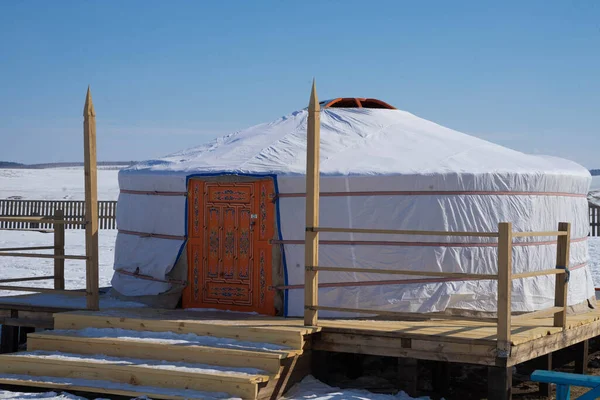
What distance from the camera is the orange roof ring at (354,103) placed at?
31.9ft

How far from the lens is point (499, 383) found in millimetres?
6434

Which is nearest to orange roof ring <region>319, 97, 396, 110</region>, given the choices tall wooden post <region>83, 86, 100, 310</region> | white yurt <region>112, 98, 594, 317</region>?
white yurt <region>112, 98, 594, 317</region>

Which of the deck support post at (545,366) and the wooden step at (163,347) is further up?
the wooden step at (163,347)

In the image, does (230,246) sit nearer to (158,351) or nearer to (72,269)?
(158,351)

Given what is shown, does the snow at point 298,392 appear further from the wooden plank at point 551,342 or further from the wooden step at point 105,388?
the wooden plank at point 551,342

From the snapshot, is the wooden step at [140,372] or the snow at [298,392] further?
the snow at [298,392]

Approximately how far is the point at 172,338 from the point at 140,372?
1.78 ft

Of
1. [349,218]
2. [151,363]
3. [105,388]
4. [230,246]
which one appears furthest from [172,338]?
[349,218]

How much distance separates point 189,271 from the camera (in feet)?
27.5

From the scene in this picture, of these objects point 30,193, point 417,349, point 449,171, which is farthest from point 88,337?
point 30,193

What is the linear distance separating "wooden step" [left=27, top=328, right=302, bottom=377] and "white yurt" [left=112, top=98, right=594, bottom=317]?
4.00 feet

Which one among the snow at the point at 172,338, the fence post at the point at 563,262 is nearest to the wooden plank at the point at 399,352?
the snow at the point at 172,338

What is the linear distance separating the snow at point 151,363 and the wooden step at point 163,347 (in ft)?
0.19

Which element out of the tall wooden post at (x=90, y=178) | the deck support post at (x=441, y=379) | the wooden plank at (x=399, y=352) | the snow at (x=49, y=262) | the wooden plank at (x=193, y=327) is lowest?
the deck support post at (x=441, y=379)
